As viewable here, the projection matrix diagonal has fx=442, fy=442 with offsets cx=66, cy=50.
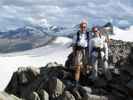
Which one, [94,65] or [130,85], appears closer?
[130,85]

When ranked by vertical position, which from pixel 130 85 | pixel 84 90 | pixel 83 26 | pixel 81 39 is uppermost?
pixel 83 26

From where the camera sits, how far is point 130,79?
890 inches

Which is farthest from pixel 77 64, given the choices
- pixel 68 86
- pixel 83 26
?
pixel 83 26

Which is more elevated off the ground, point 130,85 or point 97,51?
point 97,51

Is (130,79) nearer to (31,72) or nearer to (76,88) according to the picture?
(76,88)

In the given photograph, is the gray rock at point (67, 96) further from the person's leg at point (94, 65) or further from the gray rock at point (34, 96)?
the person's leg at point (94, 65)

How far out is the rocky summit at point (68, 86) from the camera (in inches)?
850

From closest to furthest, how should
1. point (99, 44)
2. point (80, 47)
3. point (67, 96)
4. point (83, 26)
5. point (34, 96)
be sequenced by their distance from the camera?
point (67, 96)
point (34, 96)
point (83, 26)
point (80, 47)
point (99, 44)

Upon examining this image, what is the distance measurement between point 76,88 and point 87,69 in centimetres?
185

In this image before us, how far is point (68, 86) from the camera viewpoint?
22562 mm

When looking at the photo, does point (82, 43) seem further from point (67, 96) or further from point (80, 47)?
point (67, 96)

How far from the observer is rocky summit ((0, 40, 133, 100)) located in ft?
70.8

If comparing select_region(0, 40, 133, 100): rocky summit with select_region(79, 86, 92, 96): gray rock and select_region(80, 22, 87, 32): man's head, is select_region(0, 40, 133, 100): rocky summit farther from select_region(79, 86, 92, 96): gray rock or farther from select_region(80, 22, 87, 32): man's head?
select_region(80, 22, 87, 32): man's head

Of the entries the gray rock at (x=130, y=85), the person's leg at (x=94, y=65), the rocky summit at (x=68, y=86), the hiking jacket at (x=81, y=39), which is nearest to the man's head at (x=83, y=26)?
the hiking jacket at (x=81, y=39)
